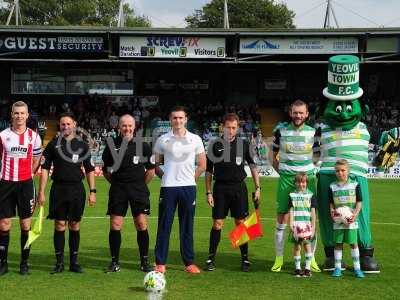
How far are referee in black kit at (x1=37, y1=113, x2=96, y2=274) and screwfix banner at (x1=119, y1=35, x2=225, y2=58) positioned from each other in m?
18.2

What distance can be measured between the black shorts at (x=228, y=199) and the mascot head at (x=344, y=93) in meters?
1.49

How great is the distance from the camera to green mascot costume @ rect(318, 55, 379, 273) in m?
7.78

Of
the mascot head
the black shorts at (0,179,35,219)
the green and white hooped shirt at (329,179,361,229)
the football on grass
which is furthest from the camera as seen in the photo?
the mascot head

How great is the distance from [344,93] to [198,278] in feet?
9.59

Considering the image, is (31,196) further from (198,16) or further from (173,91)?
(198,16)

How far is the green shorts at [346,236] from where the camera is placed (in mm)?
7512

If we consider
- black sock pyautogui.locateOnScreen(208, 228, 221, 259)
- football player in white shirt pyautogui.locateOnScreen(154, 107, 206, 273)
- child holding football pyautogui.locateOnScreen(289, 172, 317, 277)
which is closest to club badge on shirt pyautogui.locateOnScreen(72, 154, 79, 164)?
football player in white shirt pyautogui.locateOnScreen(154, 107, 206, 273)

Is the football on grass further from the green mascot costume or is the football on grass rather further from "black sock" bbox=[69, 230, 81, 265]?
the green mascot costume

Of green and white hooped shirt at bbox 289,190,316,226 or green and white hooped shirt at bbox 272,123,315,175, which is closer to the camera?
green and white hooped shirt at bbox 289,190,316,226

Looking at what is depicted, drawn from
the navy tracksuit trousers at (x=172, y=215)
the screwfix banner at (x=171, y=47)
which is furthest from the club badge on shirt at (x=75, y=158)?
the screwfix banner at (x=171, y=47)

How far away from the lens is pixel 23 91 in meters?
30.9

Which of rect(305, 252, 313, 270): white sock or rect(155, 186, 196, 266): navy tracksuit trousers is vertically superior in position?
rect(155, 186, 196, 266): navy tracksuit trousers

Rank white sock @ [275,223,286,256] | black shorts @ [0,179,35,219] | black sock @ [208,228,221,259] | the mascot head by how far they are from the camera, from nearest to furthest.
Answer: black shorts @ [0,179,35,219] < the mascot head < white sock @ [275,223,286,256] < black sock @ [208,228,221,259]

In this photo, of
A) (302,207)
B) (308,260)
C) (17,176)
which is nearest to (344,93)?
(302,207)
